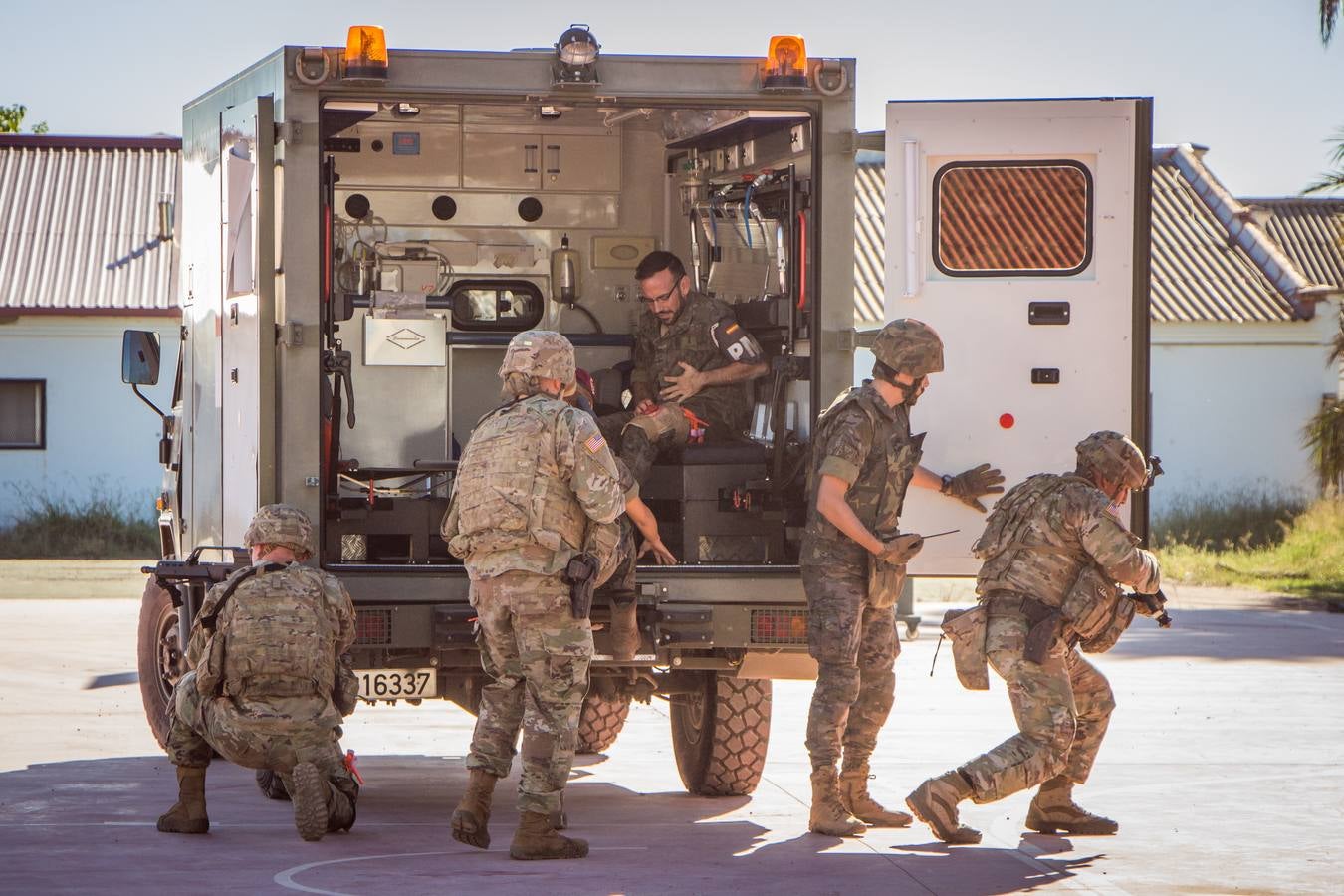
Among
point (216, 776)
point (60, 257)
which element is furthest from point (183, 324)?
point (60, 257)

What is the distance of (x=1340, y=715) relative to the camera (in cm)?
1191

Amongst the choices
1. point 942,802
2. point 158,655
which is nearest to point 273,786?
point 158,655

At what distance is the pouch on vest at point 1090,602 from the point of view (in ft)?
24.6

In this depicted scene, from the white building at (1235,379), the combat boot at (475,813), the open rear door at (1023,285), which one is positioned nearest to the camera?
the combat boot at (475,813)

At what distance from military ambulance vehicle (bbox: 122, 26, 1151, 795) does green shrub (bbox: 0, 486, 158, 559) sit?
1886cm

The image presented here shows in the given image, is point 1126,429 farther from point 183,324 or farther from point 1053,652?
point 183,324

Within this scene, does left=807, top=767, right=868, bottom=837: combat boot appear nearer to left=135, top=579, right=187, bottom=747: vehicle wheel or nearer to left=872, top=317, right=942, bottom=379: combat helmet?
left=872, top=317, right=942, bottom=379: combat helmet

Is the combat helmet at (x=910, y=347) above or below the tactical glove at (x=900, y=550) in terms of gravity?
above

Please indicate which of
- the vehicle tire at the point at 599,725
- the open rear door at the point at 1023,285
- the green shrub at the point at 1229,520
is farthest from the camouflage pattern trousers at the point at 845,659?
the green shrub at the point at 1229,520

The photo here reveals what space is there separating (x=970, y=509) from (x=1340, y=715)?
483cm

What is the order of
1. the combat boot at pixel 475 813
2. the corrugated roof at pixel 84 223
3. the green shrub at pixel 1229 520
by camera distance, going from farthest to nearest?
the corrugated roof at pixel 84 223, the green shrub at pixel 1229 520, the combat boot at pixel 475 813

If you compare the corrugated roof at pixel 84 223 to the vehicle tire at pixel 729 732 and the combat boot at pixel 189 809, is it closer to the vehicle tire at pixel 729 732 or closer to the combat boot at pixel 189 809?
the vehicle tire at pixel 729 732

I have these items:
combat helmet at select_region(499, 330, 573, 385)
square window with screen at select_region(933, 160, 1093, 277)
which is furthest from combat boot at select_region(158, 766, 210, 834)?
square window with screen at select_region(933, 160, 1093, 277)

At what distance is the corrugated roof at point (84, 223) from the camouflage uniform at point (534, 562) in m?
21.9
